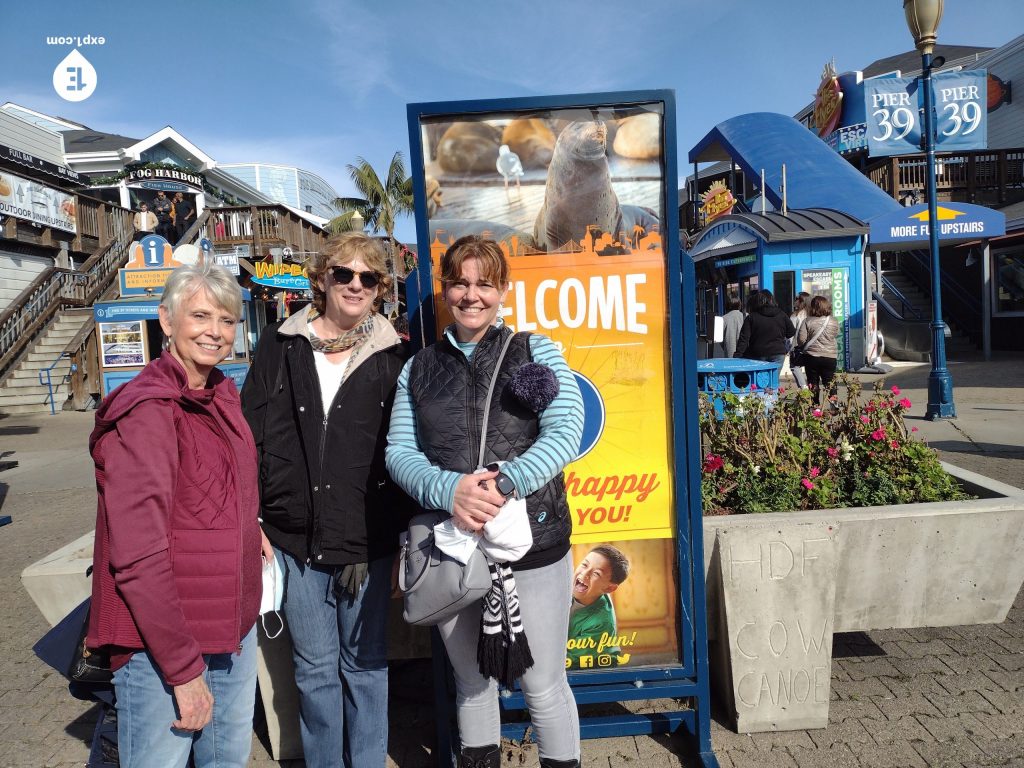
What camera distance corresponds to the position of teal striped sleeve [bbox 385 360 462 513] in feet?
6.23

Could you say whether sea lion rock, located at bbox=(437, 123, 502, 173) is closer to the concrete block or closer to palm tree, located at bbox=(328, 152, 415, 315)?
the concrete block

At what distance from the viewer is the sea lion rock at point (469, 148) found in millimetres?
2475

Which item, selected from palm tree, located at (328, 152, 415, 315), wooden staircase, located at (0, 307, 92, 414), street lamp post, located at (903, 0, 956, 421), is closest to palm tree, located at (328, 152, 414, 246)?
palm tree, located at (328, 152, 415, 315)

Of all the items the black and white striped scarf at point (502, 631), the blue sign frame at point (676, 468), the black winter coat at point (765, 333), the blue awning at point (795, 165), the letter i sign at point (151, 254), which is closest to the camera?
the black and white striped scarf at point (502, 631)

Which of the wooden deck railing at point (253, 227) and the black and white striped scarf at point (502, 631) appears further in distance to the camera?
the wooden deck railing at point (253, 227)

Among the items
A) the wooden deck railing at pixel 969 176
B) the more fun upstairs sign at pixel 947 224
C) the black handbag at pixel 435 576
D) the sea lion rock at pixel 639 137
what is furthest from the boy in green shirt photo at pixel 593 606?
the wooden deck railing at pixel 969 176

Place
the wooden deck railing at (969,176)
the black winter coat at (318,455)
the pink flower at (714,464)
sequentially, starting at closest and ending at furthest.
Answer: the black winter coat at (318,455), the pink flower at (714,464), the wooden deck railing at (969,176)

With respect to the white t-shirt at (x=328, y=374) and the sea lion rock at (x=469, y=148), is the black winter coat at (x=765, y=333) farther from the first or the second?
the white t-shirt at (x=328, y=374)

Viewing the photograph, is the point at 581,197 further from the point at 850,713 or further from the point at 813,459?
the point at 850,713

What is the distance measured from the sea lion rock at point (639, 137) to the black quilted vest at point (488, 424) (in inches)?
33.7

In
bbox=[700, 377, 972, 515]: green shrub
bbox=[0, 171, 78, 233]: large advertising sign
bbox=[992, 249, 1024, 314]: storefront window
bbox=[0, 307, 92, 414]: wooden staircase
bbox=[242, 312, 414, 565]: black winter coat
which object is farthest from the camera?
bbox=[0, 171, 78, 233]: large advertising sign

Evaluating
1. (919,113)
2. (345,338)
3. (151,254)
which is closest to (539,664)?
(345,338)

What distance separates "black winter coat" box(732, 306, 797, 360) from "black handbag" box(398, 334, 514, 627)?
7.10 metres

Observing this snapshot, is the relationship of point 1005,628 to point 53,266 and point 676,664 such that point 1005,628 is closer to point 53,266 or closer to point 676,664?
point 676,664
